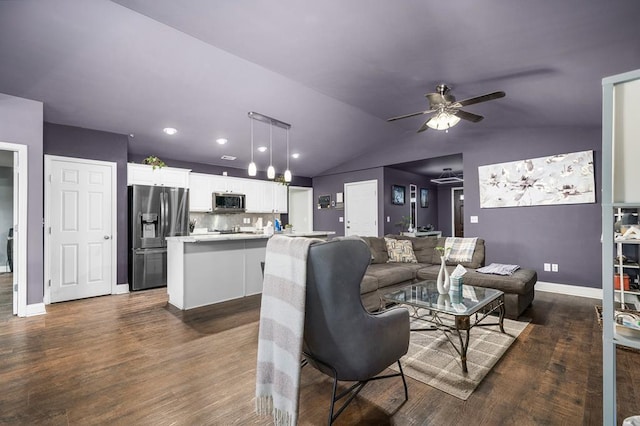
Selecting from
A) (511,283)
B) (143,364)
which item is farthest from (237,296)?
(511,283)

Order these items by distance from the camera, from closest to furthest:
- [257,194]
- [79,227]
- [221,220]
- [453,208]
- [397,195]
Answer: [79,227] → [221,220] → [257,194] → [397,195] → [453,208]

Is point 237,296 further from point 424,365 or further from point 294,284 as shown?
point 294,284

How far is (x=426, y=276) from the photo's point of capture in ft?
12.7

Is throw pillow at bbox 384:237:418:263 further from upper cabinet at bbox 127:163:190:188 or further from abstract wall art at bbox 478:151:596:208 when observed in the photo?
upper cabinet at bbox 127:163:190:188

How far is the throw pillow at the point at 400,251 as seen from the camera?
4.48m

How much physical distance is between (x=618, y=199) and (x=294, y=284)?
1.33 m

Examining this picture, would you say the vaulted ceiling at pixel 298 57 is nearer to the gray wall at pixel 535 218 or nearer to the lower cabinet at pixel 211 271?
the gray wall at pixel 535 218

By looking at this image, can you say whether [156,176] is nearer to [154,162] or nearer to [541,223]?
[154,162]

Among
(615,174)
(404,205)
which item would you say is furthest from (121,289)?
(404,205)

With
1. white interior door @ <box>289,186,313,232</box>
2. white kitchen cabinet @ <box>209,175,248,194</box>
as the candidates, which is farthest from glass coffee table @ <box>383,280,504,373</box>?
white interior door @ <box>289,186,313,232</box>

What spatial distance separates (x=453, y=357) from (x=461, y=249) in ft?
7.46

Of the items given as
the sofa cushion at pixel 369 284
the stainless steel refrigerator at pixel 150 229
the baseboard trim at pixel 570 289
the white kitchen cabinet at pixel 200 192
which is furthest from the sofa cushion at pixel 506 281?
the white kitchen cabinet at pixel 200 192

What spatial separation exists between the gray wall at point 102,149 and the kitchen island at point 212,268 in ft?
3.81

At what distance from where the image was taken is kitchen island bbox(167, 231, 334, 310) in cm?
368
